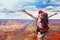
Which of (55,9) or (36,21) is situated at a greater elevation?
(55,9)

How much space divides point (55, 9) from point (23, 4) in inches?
12.2

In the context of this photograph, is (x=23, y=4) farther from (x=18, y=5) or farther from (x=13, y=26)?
(x=13, y=26)

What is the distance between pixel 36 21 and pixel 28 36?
0.16 m

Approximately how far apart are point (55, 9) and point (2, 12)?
51cm

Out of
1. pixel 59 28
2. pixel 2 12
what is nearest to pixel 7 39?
pixel 2 12

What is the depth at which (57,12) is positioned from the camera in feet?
5.27

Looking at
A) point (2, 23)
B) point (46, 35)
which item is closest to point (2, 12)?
point (2, 23)

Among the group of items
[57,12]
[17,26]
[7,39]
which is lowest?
[7,39]

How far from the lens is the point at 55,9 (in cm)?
161

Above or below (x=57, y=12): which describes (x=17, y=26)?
below

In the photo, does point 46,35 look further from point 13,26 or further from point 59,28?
point 13,26

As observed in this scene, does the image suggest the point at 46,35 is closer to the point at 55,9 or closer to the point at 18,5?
the point at 55,9

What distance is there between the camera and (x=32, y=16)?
1607 mm

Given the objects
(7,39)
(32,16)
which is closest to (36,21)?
(32,16)
